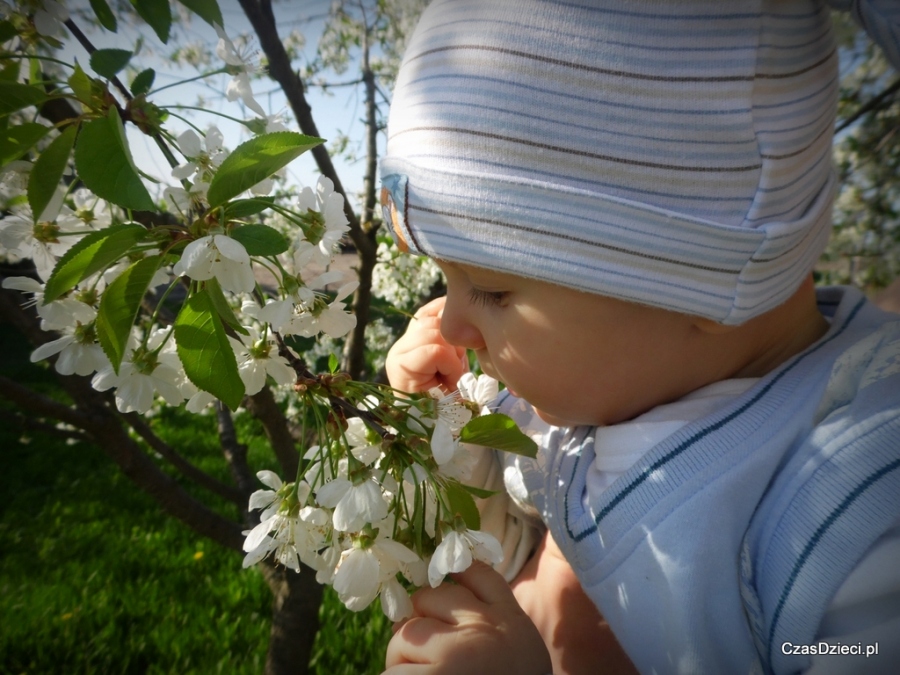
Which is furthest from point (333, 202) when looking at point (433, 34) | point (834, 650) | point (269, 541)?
point (834, 650)

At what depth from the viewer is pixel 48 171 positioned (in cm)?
60

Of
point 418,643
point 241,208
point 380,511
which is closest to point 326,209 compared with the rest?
point 241,208

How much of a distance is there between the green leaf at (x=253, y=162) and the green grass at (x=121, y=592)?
1.51 m

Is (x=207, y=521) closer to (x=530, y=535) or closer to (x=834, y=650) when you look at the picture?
(x=530, y=535)

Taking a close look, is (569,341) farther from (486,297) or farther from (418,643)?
(418,643)

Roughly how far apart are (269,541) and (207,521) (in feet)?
2.67

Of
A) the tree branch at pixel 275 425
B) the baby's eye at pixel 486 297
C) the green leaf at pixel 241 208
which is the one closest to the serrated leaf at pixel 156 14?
the green leaf at pixel 241 208

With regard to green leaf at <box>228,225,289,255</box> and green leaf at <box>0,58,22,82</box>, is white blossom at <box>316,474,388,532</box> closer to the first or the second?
green leaf at <box>228,225,289,255</box>

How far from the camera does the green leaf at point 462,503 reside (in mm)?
698

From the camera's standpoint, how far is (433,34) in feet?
2.49

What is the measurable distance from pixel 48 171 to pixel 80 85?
0.30 ft

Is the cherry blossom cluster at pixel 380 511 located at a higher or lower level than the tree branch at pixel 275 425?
higher

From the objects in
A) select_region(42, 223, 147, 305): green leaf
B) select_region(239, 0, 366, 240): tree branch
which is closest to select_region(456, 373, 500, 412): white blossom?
select_region(239, 0, 366, 240): tree branch

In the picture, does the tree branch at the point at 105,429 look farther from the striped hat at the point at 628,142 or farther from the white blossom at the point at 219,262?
the striped hat at the point at 628,142
